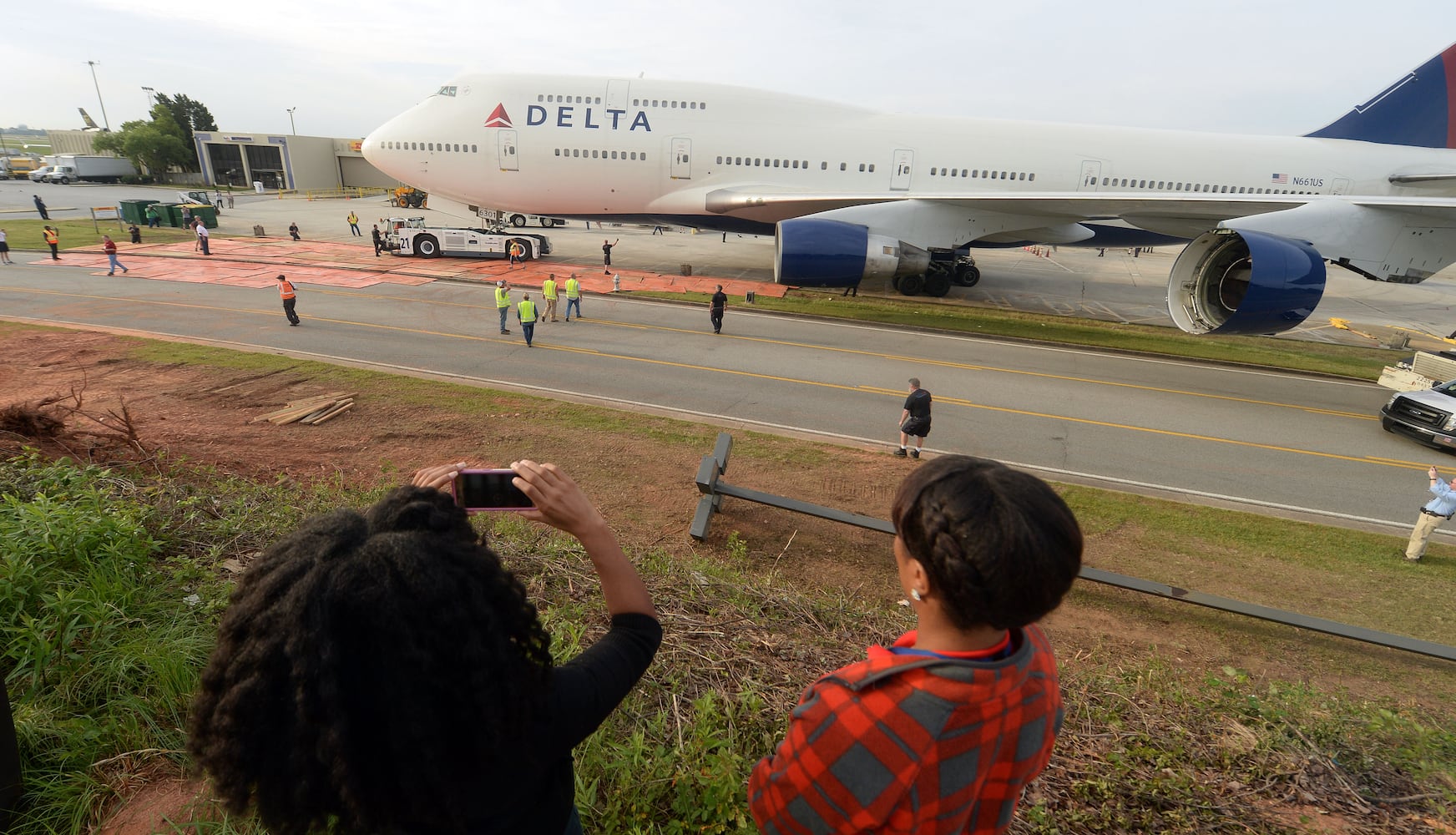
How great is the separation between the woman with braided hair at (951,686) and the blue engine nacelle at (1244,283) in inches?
559

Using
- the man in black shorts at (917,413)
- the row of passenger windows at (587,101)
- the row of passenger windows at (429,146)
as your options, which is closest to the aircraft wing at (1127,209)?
the row of passenger windows at (587,101)

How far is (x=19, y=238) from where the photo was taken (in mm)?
28047

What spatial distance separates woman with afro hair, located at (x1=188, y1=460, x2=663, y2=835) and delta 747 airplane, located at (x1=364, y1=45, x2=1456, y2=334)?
17.7 meters

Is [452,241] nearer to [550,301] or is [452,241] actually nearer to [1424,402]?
[550,301]

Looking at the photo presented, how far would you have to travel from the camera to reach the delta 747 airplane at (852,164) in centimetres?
1956

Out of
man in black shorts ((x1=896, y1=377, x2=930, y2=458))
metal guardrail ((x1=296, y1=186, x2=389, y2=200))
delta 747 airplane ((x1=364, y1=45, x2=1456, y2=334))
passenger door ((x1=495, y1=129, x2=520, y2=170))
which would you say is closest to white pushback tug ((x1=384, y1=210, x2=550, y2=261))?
delta 747 airplane ((x1=364, y1=45, x2=1456, y2=334))

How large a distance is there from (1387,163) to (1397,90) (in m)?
2.38

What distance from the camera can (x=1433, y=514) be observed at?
312 inches

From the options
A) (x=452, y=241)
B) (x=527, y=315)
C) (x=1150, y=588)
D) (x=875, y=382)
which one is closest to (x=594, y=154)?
(x=452, y=241)

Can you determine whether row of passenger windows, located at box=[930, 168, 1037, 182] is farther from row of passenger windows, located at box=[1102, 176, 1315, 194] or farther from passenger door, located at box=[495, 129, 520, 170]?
passenger door, located at box=[495, 129, 520, 170]

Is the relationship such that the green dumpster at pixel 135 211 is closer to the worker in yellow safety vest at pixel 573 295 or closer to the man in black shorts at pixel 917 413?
the worker in yellow safety vest at pixel 573 295

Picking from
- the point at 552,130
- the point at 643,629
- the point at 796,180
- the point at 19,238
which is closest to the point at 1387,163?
the point at 796,180

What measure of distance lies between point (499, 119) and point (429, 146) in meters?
2.89

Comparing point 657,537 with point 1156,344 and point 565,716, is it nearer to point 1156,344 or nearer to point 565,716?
point 565,716
